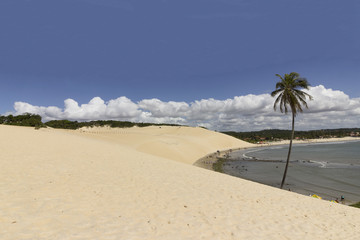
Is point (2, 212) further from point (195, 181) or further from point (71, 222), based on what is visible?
point (195, 181)

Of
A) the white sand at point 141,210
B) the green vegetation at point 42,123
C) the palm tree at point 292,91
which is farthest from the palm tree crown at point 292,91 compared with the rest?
the green vegetation at point 42,123

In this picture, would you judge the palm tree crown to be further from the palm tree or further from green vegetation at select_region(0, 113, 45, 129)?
green vegetation at select_region(0, 113, 45, 129)

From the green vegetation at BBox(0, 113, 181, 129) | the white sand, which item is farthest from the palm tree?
the green vegetation at BBox(0, 113, 181, 129)

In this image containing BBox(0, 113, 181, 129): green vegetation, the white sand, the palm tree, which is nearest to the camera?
the white sand

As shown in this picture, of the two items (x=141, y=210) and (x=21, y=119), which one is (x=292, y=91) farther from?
(x=21, y=119)

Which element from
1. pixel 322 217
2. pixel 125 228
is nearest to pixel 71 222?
pixel 125 228

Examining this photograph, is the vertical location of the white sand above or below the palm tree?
below

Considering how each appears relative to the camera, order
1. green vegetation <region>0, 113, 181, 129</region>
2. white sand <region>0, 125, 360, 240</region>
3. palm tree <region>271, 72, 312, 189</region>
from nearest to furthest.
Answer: white sand <region>0, 125, 360, 240</region>
palm tree <region>271, 72, 312, 189</region>
green vegetation <region>0, 113, 181, 129</region>

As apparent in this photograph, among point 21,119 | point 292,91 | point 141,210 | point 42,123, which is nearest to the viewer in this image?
point 141,210

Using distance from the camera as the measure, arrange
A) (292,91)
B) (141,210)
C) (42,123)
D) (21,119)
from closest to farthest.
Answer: (141,210), (292,91), (42,123), (21,119)

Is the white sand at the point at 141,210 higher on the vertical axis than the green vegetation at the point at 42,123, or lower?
lower

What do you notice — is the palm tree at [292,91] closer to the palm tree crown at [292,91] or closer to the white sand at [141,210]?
the palm tree crown at [292,91]

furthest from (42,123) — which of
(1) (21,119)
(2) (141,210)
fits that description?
(2) (141,210)

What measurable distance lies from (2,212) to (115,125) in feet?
453
